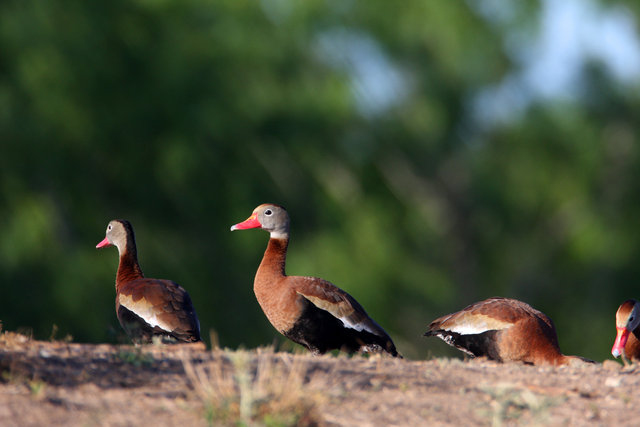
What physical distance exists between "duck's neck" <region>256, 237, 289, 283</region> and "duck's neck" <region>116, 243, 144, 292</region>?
1.47 meters

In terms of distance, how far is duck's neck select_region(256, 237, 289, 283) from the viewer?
8.71 meters

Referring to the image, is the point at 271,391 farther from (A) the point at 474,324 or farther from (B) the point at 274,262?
(B) the point at 274,262

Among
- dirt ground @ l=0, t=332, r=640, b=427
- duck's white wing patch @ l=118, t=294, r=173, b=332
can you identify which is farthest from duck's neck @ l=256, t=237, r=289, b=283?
dirt ground @ l=0, t=332, r=640, b=427

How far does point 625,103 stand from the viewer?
21781 mm

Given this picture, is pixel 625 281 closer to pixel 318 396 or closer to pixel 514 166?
pixel 514 166

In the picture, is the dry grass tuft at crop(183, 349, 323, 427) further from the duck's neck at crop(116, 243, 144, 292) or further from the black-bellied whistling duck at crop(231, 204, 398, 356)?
the duck's neck at crop(116, 243, 144, 292)

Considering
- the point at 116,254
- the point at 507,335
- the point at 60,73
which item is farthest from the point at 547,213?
the point at 507,335

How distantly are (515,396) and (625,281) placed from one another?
694 inches

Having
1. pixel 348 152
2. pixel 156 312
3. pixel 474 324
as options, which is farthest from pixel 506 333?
pixel 348 152

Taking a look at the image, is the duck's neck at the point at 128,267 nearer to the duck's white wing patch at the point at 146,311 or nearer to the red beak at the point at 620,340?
the duck's white wing patch at the point at 146,311

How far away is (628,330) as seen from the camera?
31.3ft

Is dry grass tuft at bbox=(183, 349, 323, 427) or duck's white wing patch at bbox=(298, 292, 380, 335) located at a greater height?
duck's white wing patch at bbox=(298, 292, 380, 335)

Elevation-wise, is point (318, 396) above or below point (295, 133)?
below

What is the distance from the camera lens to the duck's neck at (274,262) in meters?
8.71
